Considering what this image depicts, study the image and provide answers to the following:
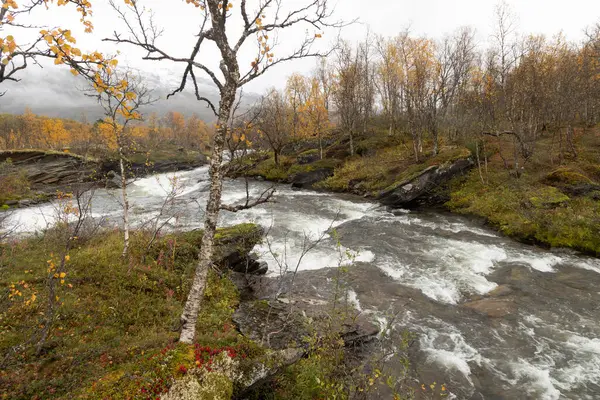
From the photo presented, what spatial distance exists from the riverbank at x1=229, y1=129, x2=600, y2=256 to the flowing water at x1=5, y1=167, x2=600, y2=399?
1.48 metres

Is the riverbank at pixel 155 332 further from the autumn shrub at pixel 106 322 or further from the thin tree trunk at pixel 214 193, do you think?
the thin tree trunk at pixel 214 193

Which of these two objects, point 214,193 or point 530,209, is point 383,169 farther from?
point 214,193

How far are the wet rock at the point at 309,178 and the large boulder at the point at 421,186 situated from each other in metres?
9.92

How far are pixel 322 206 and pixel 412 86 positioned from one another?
15113mm

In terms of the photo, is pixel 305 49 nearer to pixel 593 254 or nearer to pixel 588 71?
pixel 593 254

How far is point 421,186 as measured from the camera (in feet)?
76.0

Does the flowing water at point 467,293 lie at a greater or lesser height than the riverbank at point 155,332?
lesser

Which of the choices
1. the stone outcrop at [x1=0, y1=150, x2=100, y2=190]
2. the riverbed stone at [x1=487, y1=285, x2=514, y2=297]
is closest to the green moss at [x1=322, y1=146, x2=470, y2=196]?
the riverbed stone at [x1=487, y1=285, x2=514, y2=297]

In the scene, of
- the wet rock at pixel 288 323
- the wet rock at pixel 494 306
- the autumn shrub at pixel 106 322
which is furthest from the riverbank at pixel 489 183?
the wet rock at pixel 494 306

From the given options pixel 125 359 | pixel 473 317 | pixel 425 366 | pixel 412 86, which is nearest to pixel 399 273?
pixel 473 317

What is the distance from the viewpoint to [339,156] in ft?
123

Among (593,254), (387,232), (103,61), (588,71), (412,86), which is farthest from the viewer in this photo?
(412,86)

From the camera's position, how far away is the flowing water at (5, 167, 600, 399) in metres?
7.45

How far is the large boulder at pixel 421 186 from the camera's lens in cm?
2311
